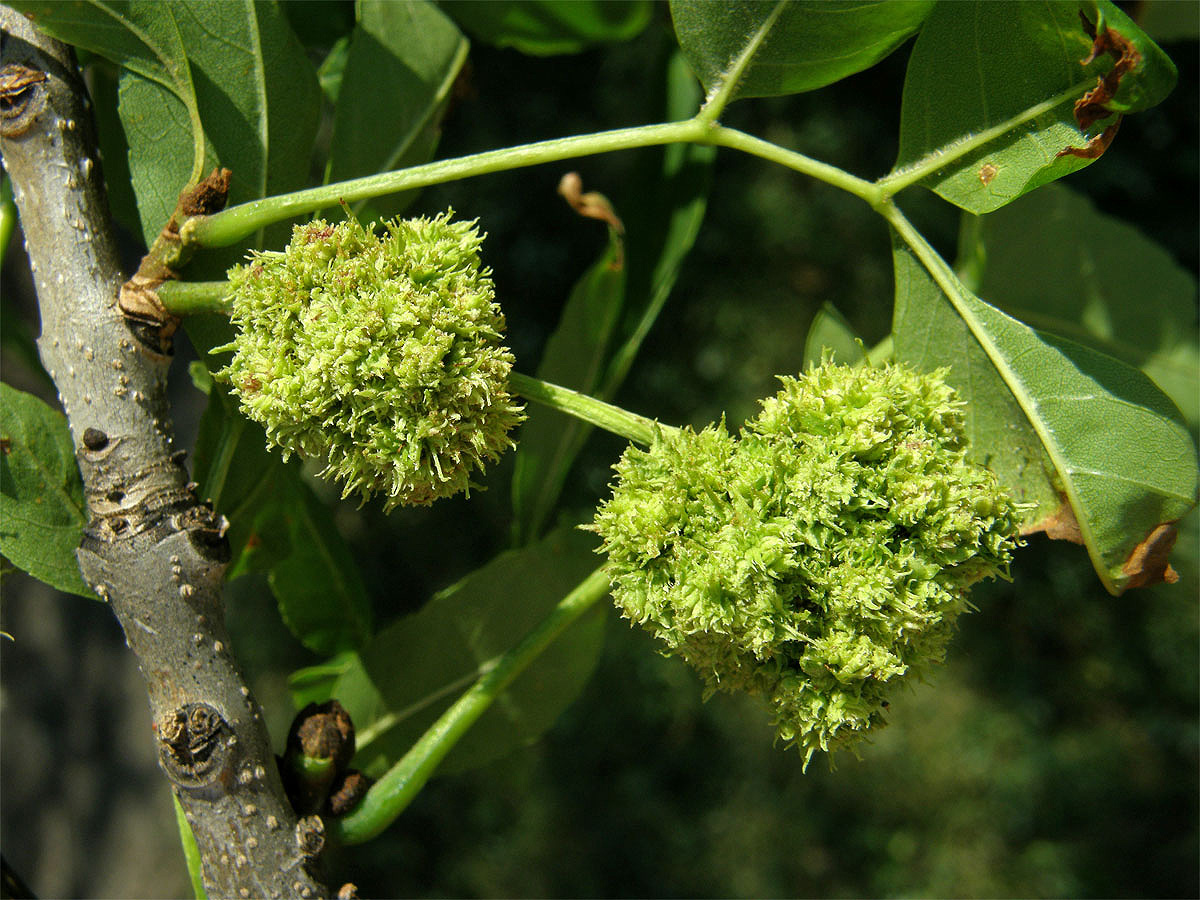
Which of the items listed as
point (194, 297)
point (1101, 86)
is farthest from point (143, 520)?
point (1101, 86)

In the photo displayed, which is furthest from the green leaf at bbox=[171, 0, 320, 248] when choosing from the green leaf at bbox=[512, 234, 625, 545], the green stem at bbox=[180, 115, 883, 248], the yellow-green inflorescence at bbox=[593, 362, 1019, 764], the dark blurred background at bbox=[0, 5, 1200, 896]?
the dark blurred background at bbox=[0, 5, 1200, 896]

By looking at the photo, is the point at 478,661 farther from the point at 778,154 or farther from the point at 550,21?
the point at 550,21

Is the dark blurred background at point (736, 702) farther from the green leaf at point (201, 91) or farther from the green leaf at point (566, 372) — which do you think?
the green leaf at point (201, 91)

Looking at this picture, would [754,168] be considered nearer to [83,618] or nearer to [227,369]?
[227,369]

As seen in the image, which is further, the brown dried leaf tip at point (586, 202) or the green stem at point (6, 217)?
the brown dried leaf tip at point (586, 202)

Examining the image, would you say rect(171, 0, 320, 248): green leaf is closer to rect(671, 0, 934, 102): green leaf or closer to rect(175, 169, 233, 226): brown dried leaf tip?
rect(175, 169, 233, 226): brown dried leaf tip

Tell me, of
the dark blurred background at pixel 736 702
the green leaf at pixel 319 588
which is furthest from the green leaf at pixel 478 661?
the dark blurred background at pixel 736 702
